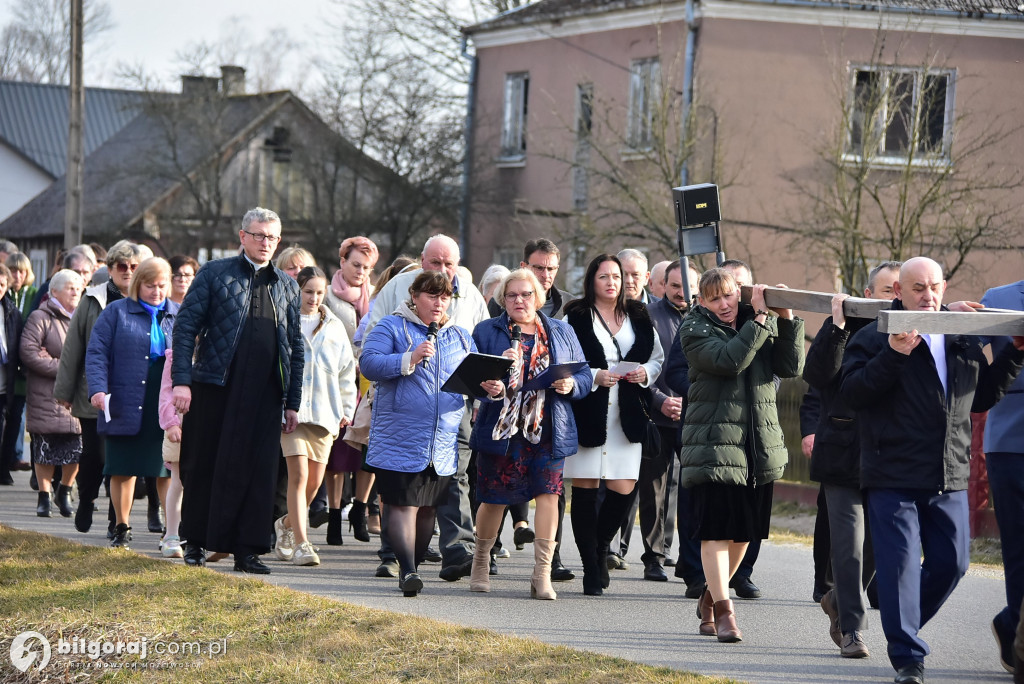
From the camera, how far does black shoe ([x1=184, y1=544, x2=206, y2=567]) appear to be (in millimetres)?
9570

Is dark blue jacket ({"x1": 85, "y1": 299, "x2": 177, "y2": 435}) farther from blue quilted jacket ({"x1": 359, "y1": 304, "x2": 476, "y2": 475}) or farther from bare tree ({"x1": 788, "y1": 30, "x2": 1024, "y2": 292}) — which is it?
bare tree ({"x1": 788, "y1": 30, "x2": 1024, "y2": 292})

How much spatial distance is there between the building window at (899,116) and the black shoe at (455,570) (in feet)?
44.7

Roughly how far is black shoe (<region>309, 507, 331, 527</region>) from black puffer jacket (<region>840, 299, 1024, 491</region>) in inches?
213

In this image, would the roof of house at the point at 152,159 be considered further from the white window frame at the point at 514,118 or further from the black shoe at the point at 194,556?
the black shoe at the point at 194,556

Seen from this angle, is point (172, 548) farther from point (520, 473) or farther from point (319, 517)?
point (520, 473)

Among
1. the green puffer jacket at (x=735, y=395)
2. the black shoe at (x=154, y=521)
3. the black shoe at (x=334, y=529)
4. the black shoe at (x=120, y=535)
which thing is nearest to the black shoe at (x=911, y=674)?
the green puffer jacket at (x=735, y=395)

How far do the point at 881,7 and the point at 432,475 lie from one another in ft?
59.4

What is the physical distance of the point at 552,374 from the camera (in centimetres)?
866

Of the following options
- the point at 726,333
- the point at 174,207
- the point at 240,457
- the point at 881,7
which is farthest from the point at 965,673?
the point at 174,207

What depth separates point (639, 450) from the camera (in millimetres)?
9445

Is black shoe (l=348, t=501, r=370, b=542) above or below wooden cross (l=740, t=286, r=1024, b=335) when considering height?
below

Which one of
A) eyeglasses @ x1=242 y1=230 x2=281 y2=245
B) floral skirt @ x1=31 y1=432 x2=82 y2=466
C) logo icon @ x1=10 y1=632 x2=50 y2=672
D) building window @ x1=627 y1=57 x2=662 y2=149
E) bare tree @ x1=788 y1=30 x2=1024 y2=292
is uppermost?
building window @ x1=627 y1=57 x2=662 y2=149

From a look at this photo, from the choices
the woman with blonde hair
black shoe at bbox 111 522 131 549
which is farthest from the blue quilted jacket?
black shoe at bbox 111 522 131 549

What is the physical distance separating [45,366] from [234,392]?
425 cm
